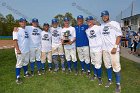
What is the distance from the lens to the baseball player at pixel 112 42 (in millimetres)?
8648

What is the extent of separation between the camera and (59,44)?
37.8ft

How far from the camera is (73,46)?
11.1 meters

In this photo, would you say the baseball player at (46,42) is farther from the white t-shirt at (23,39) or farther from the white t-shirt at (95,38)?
the white t-shirt at (95,38)

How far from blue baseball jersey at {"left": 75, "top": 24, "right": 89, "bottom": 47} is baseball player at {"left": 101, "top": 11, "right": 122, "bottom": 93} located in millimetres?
1695

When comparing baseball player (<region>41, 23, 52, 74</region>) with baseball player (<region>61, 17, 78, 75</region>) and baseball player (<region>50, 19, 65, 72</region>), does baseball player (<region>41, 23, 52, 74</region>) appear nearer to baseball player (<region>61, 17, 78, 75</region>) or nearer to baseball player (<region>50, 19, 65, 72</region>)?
baseball player (<region>50, 19, 65, 72</region>)

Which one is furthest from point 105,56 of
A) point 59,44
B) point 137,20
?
point 137,20

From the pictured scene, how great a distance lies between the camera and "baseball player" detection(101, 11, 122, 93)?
8648 mm

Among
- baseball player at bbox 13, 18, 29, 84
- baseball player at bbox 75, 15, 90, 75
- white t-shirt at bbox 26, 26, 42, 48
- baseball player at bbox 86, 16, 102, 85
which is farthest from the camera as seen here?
white t-shirt at bbox 26, 26, 42, 48

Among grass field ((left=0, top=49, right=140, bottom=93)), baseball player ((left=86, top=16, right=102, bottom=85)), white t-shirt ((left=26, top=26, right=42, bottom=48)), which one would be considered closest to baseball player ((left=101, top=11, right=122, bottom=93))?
baseball player ((left=86, top=16, right=102, bottom=85))

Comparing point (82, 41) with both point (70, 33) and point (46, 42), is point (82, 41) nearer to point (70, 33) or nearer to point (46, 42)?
point (70, 33)

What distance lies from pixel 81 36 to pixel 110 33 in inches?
82.8

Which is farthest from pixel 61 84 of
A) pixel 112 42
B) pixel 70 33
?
pixel 112 42

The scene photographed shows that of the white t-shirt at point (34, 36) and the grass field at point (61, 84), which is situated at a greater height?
the white t-shirt at point (34, 36)

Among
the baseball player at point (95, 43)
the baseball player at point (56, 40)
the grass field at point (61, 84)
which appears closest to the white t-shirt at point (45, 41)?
the baseball player at point (56, 40)
